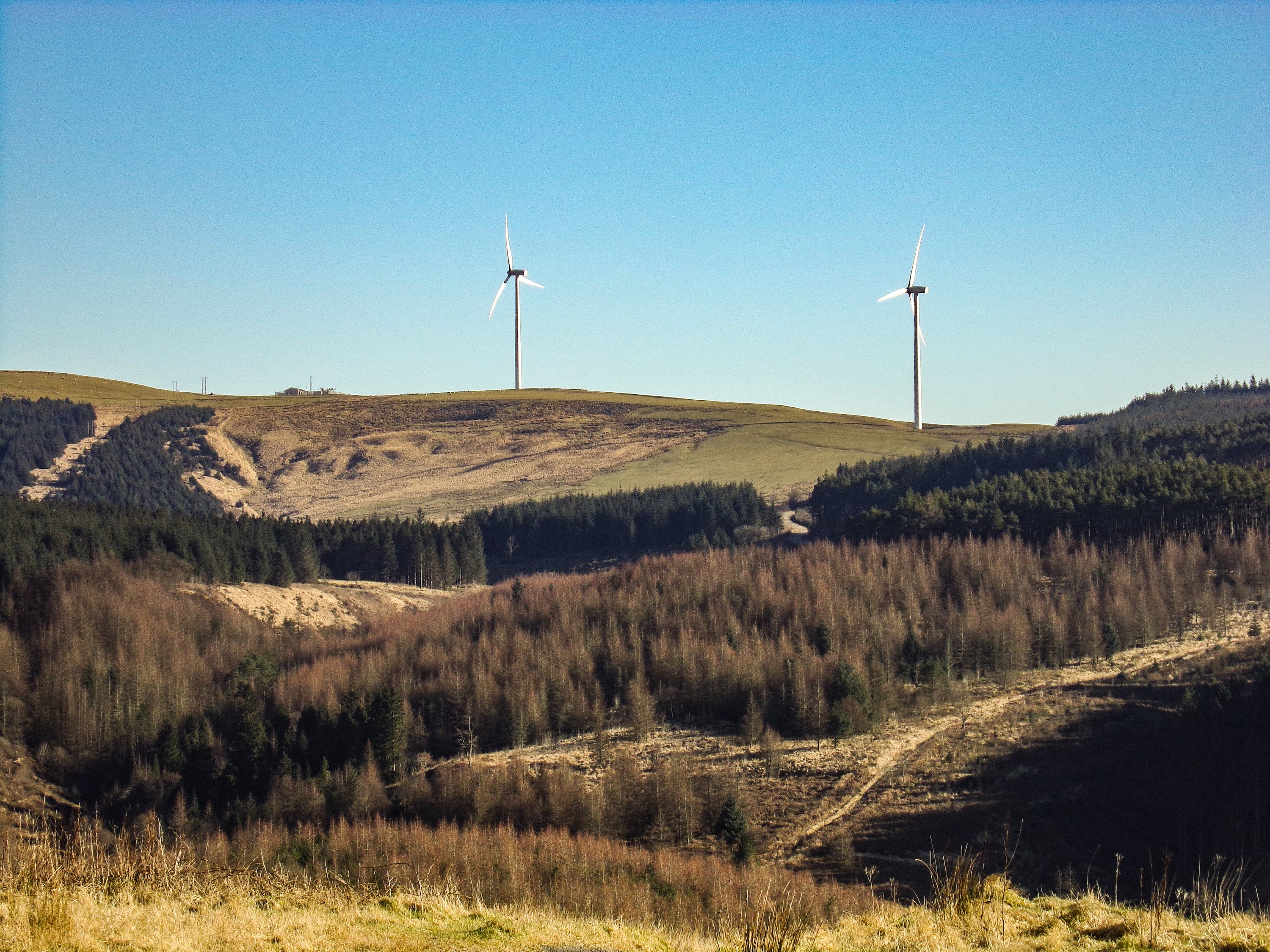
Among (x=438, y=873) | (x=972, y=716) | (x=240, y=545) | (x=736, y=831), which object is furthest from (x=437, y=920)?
(x=240, y=545)

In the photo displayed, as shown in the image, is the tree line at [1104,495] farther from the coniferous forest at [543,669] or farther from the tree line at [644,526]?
the tree line at [644,526]

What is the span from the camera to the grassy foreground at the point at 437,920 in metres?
15.8

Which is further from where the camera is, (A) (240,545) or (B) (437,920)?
(A) (240,545)

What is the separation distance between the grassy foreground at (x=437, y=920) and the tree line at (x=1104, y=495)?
12684 cm

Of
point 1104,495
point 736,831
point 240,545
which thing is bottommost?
point 736,831

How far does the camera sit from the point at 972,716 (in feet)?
301

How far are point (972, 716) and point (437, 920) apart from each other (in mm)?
80377

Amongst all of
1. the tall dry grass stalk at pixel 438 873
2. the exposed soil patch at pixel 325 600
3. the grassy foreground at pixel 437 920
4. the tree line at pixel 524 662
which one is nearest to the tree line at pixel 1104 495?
the tree line at pixel 524 662

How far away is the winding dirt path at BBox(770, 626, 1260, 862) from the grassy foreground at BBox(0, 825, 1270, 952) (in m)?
52.6

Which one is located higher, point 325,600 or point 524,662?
point 325,600

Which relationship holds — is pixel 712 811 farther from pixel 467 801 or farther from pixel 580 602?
pixel 580 602

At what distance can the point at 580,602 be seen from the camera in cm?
13238

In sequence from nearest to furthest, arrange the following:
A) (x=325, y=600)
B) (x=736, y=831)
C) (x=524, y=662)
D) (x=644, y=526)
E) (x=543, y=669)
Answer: (x=736, y=831)
(x=543, y=669)
(x=524, y=662)
(x=325, y=600)
(x=644, y=526)

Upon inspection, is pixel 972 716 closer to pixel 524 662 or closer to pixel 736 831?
pixel 736 831
